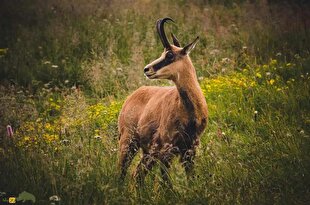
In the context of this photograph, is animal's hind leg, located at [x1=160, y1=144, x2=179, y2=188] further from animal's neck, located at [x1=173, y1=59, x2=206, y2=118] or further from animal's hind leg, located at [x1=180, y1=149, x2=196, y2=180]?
animal's neck, located at [x1=173, y1=59, x2=206, y2=118]

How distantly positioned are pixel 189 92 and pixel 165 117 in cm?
41

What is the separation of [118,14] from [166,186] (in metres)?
8.54

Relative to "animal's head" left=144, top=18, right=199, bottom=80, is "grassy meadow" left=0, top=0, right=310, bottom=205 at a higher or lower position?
lower

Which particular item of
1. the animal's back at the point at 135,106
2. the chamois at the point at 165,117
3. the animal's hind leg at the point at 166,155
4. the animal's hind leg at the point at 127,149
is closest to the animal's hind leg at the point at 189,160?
the chamois at the point at 165,117

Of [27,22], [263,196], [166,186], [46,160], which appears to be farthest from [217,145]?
[27,22]

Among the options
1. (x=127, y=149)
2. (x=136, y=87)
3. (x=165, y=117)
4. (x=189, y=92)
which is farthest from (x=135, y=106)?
(x=136, y=87)

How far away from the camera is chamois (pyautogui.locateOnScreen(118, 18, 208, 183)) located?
5.19m

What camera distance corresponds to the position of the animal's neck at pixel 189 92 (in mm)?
5340

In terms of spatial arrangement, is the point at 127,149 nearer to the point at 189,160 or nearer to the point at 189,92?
the point at 189,160

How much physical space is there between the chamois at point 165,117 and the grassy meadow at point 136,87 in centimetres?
18

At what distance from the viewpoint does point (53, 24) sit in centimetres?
1235

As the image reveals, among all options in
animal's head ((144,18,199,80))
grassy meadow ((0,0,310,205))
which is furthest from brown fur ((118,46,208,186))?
grassy meadow ((0,0,310,205))

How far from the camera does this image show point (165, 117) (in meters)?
5.42

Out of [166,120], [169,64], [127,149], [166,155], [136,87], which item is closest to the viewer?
[166,155]
